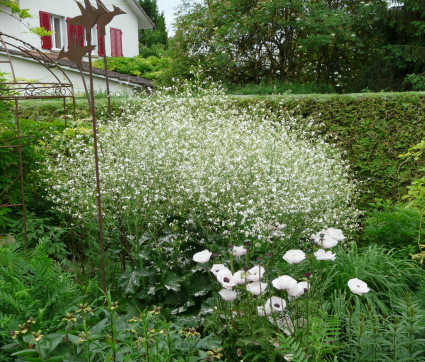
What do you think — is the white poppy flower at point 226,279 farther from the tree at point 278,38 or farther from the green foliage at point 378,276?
the tree at point 278,38

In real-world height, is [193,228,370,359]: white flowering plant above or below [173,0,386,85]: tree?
below

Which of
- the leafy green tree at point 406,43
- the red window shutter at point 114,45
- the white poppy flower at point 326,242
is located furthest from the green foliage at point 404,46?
the white poppy flower at point 326,242

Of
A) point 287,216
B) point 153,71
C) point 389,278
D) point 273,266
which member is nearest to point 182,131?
point 287,216

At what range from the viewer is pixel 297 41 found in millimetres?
15031

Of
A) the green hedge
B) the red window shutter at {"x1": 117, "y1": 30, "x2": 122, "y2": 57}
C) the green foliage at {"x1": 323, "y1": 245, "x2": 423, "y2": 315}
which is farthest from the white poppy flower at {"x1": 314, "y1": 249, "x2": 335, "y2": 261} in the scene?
the red window shutter at {"x1": 117, "y1": 30, "x2": 122, "y2": 57}

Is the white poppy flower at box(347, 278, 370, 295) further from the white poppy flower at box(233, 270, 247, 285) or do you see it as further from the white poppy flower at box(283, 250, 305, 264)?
the white poppy flower at box(233, 270, 247, 285)

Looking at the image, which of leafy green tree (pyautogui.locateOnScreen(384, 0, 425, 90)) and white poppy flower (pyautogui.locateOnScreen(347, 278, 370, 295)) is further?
leafy green tree (pyautogui.locateOnScreen(384, 0, 425, 90))

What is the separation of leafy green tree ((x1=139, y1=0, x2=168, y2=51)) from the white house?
7660 millimetres

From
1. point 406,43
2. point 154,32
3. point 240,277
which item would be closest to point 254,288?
point 240,277

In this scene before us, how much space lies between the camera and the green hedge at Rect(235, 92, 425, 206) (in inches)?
255

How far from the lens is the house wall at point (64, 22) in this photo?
14945mm

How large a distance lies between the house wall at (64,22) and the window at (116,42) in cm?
25

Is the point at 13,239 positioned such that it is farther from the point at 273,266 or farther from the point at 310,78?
the point at 310,78

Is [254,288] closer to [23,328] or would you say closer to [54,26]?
[23,328]
